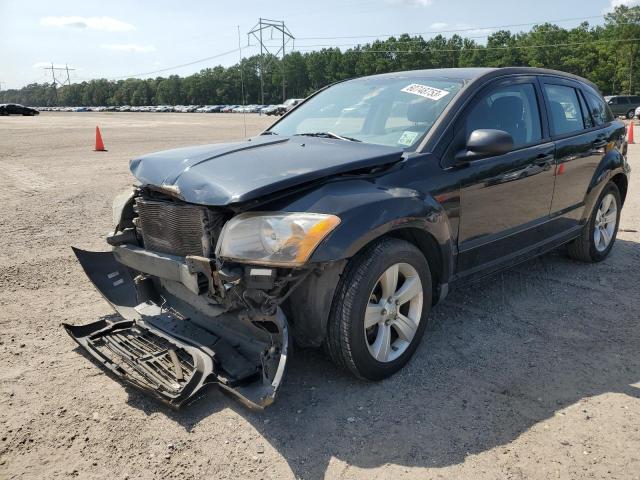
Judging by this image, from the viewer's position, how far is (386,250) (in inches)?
116

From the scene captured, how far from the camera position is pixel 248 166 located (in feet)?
9.76

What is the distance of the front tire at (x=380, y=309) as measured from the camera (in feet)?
9.32

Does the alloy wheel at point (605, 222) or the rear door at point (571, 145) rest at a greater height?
the rear door at point (571, 145)

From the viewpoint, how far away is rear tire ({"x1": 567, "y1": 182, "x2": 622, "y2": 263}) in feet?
16.7

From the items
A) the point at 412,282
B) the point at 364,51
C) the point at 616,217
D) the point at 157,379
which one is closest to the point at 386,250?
the point at 412,282

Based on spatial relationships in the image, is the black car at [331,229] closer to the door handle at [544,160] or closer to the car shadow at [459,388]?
the door handle at [544,160]

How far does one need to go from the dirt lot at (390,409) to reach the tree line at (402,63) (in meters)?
35.9

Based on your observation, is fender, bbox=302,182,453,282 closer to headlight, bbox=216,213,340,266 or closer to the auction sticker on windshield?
headlight, bbox=216,213,340,266

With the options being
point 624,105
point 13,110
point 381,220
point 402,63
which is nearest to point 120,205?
point 381,220

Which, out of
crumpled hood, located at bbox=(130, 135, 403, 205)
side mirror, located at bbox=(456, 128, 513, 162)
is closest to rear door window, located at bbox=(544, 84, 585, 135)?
side mirror, located at bbox=(456, 128, 513, 162)

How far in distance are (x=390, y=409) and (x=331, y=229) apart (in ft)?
3.44

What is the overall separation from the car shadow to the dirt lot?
0.01 metres

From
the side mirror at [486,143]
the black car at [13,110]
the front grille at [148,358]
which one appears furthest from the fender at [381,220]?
the black car at [13,110]

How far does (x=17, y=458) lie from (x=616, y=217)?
18.2 ft
